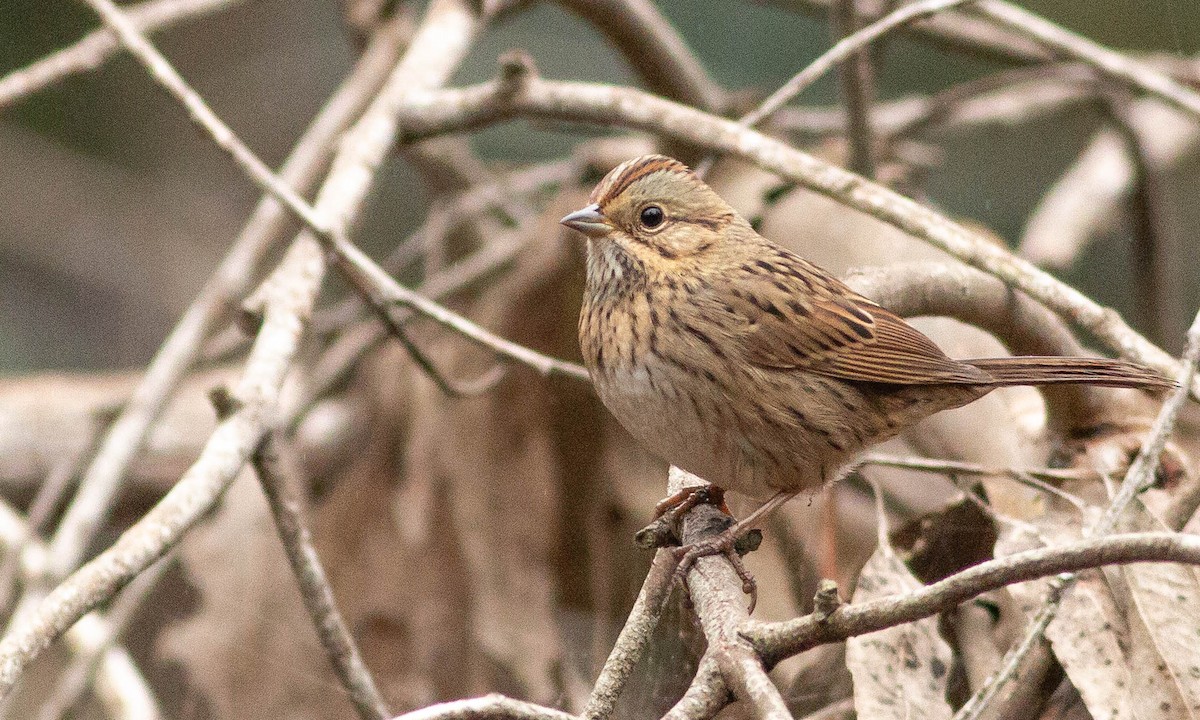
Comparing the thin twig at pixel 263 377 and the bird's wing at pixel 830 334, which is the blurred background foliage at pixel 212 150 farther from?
the bird's wing at pixel 830 334

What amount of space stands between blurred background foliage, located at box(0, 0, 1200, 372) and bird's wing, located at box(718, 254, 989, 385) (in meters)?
3.87

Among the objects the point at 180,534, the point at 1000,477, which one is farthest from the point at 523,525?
the point at 180,534

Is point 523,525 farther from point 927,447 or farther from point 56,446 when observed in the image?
point 56,446

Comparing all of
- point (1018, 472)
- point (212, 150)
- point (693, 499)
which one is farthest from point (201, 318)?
point (212, 150)

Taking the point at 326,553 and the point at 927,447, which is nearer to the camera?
the point at 927,447

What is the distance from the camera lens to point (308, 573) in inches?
109

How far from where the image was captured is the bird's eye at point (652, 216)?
3172 millimetres

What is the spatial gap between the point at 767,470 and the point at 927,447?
2.80 ft

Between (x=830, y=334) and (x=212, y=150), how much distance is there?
6809 mm

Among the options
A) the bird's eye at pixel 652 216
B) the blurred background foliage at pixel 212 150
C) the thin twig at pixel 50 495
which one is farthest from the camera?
the blurred background foliage at pixel 212 150

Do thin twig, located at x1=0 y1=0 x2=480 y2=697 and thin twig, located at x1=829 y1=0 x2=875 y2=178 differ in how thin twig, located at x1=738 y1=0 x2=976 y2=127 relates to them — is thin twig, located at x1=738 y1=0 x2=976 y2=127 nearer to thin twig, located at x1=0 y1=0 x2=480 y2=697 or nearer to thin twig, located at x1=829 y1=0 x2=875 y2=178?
thin twig, located at x1=829 y1=0 x2=875 y2=178

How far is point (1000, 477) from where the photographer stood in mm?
3102

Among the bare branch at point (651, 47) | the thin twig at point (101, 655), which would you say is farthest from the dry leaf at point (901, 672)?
the bare branch at point (651, 47)

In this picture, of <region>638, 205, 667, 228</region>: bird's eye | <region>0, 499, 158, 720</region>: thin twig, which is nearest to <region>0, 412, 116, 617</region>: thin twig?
<region>0, 499, 158, 720</region>: thin twig
